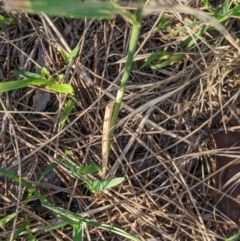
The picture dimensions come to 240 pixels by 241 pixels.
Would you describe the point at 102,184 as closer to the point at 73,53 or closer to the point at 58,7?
the point at 73,53

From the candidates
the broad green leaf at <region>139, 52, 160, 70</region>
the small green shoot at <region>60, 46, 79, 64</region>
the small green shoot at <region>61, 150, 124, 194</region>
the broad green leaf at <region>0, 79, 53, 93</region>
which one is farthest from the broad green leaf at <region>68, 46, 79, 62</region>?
the small green shoot at <region>61, 150, 124, 194</region>

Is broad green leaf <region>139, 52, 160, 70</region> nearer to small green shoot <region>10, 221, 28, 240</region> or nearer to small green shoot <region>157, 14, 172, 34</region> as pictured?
small green shoot <region>157, 14, 172, 34</region>

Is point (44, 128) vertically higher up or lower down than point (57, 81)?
lower down

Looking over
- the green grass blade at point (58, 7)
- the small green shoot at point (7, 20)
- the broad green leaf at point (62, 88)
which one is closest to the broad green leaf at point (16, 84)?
the broad green leaf at point (62, 88)

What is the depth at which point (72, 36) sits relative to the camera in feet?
5.15

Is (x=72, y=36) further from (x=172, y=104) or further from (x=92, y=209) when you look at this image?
(x=92, y=209)

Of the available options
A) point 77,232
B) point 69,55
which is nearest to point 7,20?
point 69,55

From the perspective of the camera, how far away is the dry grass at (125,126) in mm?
1510

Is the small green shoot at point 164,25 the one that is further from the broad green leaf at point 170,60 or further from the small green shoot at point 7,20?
the small green shoot at point 7,20

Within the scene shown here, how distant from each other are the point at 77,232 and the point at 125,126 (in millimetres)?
398

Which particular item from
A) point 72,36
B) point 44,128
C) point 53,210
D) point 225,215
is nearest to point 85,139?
point 44,128

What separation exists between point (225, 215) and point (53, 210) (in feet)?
1.97

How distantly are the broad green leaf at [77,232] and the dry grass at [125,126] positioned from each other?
0.34ft

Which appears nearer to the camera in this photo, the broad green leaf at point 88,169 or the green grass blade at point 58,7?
the green grass blade at point 58,7
